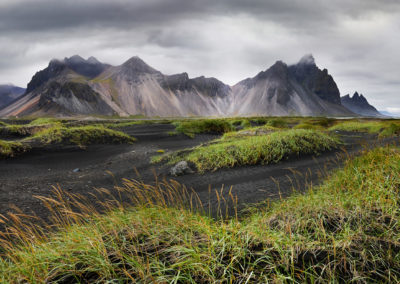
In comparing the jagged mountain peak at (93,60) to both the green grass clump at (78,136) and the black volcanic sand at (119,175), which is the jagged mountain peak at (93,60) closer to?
the green grass clump at (78,136)

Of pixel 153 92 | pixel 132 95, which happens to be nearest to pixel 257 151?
pixel 132 95

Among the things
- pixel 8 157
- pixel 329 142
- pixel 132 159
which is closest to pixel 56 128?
pixel 8 157

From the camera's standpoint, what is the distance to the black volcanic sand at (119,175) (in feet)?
14.9

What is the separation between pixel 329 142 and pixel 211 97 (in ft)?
623

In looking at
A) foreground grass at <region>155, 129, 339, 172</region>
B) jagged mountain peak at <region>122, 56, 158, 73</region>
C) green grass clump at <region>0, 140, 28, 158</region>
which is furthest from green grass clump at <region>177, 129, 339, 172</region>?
jagged mountain peak at <region>122, 56, 158, 73</region>

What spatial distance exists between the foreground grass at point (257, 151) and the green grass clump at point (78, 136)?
5.23 metres

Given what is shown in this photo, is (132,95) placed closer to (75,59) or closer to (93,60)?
(93,60)

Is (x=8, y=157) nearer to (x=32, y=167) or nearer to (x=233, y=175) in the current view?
(x=32, y=167)

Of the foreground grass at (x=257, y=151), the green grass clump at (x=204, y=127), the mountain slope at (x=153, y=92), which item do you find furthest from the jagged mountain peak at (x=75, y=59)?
the foreground grass at (x=257, y=151)

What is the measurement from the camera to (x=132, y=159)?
8898mm

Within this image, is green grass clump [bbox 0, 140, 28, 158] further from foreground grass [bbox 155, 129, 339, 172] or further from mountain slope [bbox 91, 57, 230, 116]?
mountain slope [bbox 91, 57, 230, 116]

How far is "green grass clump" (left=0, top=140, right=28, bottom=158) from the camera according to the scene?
27.8 feet

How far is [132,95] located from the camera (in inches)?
5901

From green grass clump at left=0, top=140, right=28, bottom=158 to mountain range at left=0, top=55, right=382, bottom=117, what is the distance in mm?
113791
